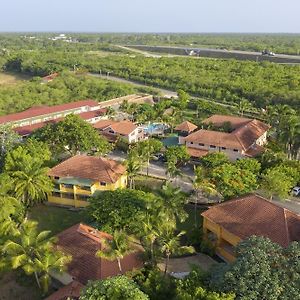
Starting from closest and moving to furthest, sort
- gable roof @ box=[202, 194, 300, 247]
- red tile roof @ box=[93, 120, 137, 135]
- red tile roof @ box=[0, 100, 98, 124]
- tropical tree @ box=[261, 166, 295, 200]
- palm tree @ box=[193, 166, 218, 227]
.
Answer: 1. gable roof @ box=[202, 194, 300, 247]
2. palm tree @ box=[193, 166, 218, 227]
3. tropical tree @ box=[261, 166, 295, 200]
4. red tile roof @ box=[93, 120, 137, 135]
5. red tile roof @ box=[0, 100, 98, 124]

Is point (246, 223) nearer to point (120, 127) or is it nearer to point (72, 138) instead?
point (72, 138)

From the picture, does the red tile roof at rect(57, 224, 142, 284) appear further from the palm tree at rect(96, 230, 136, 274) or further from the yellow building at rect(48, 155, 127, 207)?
the yellow building at rect(48, 155, 127, 207)

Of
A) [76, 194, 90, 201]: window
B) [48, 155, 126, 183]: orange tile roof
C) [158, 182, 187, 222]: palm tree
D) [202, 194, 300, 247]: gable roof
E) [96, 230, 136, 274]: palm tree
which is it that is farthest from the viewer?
[76, 194, 90, 201]: window

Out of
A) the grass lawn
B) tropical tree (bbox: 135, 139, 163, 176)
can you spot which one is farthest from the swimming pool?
the grass lawn

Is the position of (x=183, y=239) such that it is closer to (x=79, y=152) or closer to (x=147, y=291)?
(x=147, y=291)

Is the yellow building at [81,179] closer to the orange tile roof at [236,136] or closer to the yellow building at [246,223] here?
the yellow building at [246,223]

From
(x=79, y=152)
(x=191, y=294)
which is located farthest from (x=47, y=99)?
(x=191, y=294)
